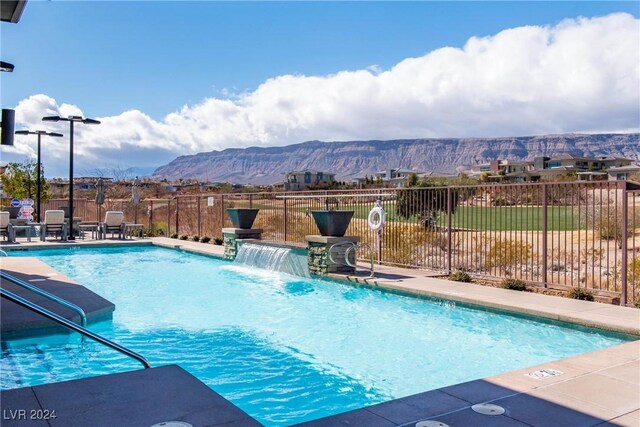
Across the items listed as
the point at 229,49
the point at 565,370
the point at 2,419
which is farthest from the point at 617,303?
the point at 229,49

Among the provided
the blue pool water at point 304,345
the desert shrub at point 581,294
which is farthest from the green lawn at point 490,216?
the blue pool water at point 304,345

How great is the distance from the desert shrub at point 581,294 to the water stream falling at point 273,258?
543cm

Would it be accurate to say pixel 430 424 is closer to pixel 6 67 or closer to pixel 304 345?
pixel 304 345

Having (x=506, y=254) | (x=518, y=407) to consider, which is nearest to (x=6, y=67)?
(x=518, y=407)

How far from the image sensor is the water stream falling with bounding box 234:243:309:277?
11.8 metres

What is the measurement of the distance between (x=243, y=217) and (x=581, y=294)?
29.4 ft

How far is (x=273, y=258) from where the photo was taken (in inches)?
496

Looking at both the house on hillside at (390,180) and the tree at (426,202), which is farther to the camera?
the house on hillside at (390,180)

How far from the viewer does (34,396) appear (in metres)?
3.61

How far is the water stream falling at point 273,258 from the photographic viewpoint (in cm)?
1179

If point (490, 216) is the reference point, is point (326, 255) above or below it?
below

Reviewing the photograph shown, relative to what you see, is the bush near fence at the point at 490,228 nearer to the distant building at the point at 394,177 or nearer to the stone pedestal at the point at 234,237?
the stone pedestal at the point at 234,237

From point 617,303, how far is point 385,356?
14.1 feet

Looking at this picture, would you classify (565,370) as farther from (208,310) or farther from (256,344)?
(208,310)
